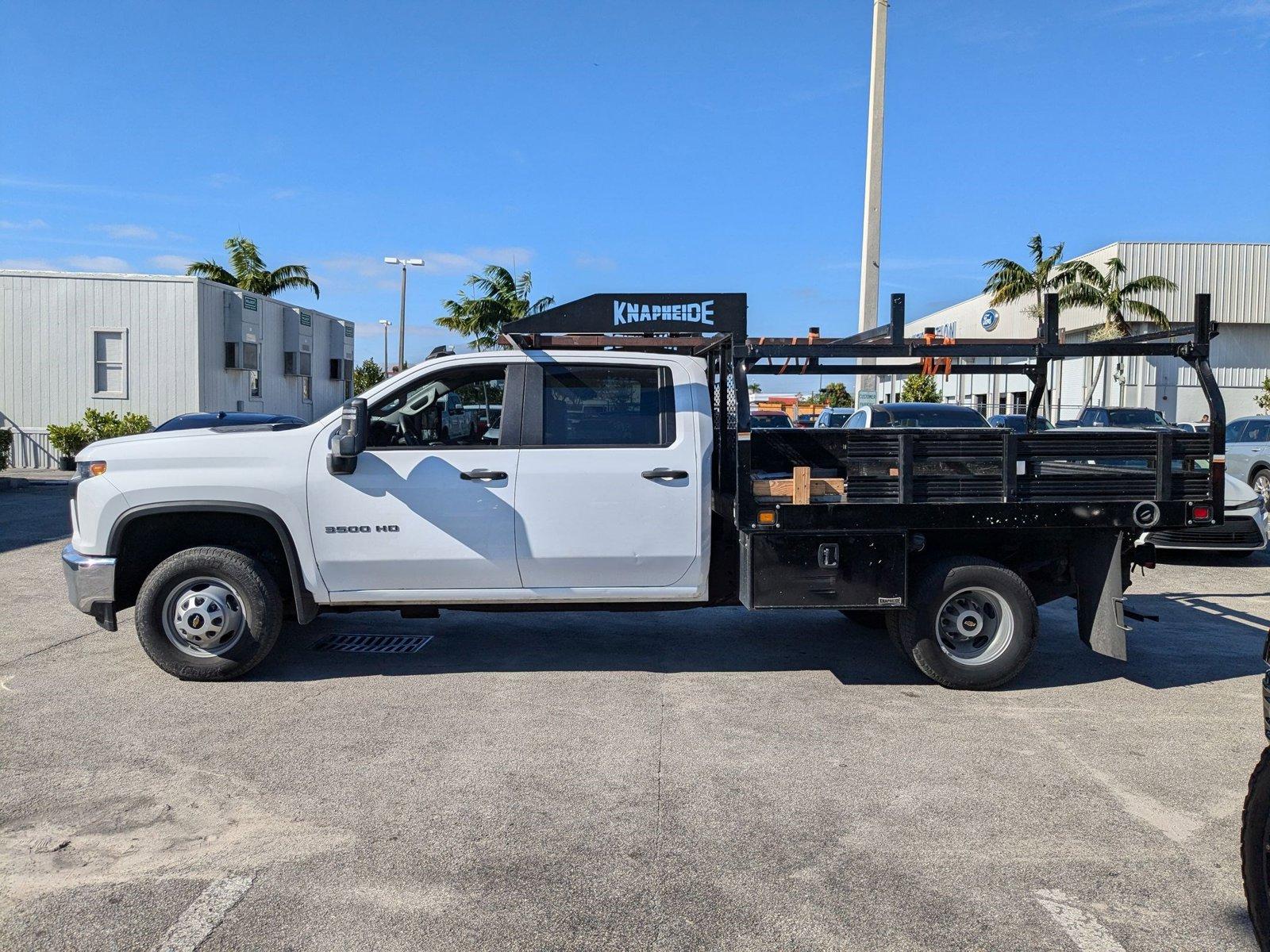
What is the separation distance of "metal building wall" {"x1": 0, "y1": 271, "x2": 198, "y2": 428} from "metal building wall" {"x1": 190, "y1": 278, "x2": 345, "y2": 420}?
48 centimetres

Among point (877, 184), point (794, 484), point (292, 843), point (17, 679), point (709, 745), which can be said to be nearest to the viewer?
point (292, 843)

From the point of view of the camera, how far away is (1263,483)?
1553 centimetres

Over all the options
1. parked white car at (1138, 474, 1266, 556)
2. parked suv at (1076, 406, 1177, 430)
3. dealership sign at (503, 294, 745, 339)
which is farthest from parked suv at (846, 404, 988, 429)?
dealership sign at (503, 294, 745, 339)

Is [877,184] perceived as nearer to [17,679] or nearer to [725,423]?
[725,423]

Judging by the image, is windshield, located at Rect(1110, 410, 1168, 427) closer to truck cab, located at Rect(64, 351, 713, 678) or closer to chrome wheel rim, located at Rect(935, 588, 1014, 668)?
chrome wheel rim, located at Rect(935, 588, 1014, 668)

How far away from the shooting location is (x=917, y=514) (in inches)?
235

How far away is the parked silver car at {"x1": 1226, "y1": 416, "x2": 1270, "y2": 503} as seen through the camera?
50.8 ft

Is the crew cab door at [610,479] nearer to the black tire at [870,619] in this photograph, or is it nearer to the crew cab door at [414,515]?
the crew cab door at [414,515]

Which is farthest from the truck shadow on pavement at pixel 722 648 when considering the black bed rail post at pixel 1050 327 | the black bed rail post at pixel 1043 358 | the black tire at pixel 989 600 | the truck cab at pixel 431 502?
the black bed rail post at pixel 1050 327

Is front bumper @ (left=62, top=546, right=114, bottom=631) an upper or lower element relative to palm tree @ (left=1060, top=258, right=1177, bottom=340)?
lower

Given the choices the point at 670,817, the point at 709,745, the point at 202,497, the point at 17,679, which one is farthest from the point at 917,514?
the point at 17,679

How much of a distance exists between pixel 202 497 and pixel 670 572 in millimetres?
2770

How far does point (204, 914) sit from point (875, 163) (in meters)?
25.5

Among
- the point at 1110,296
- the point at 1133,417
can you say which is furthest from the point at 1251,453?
the point at 1110,296
